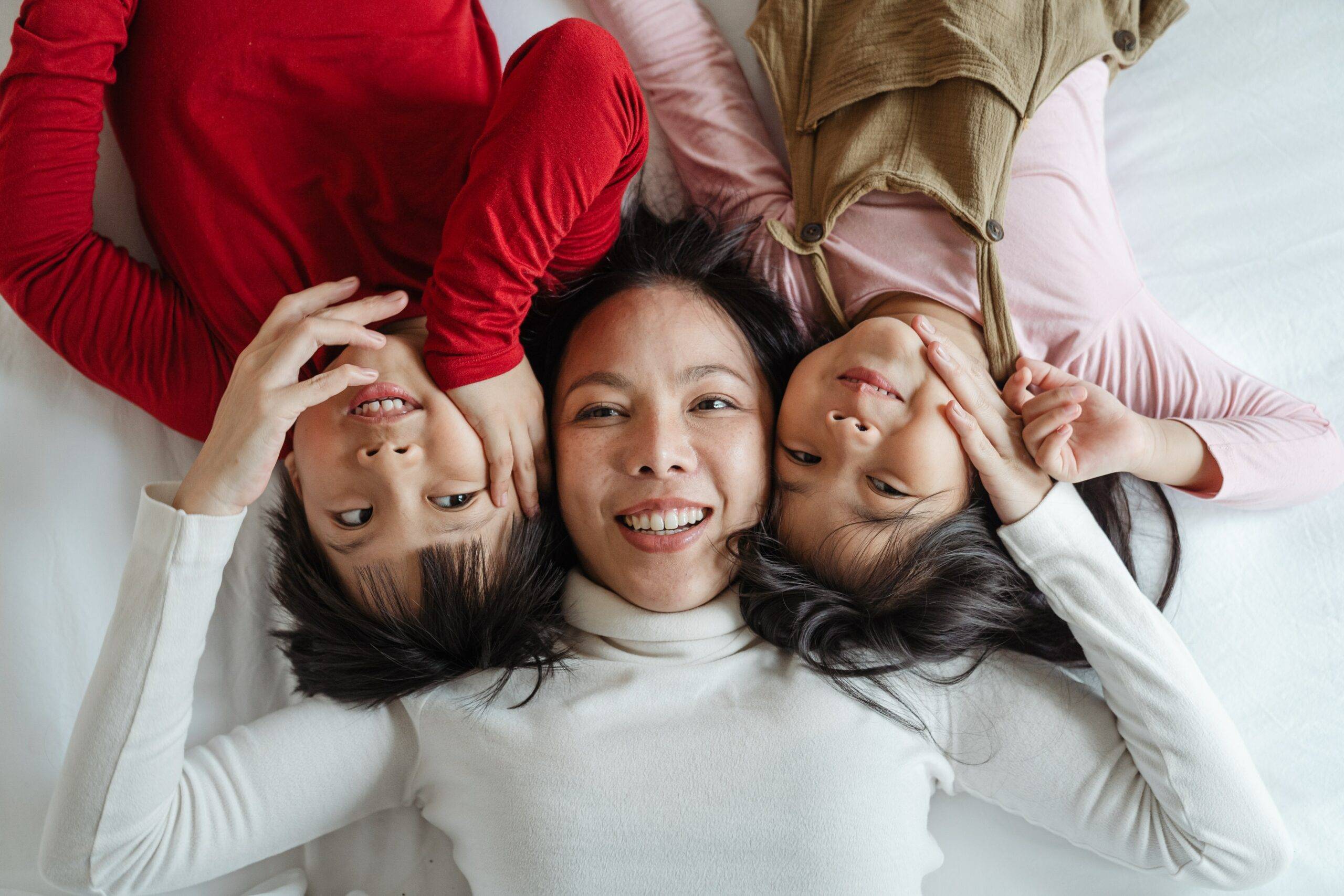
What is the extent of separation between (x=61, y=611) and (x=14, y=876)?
0.36 m

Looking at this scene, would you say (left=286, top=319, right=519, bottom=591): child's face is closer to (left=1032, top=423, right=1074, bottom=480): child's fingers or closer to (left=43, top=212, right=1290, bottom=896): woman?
(left=43, top=212, right=1290, bottom=896): woman

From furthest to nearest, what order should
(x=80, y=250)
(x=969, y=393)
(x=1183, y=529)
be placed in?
(x=1183, y=529), (x=80, y=250), (x=969, y=393)

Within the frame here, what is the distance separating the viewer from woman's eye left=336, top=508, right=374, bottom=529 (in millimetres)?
1109

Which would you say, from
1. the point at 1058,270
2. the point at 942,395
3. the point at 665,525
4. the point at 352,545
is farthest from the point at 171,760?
the point at 1058,270

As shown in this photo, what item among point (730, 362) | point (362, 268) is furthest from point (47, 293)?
point (730, 362)

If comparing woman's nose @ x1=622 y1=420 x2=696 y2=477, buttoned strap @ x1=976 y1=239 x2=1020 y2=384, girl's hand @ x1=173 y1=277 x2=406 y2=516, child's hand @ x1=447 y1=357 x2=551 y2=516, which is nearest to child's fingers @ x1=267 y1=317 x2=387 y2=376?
girl's hand @ x1=173 y1=277 x2=406 y2=516

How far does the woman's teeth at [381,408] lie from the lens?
111cm

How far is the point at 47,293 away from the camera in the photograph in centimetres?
121

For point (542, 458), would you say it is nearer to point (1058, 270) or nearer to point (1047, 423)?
point (1047, 423)

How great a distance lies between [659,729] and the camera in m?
1.14

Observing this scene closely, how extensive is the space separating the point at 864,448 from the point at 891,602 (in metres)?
0.21

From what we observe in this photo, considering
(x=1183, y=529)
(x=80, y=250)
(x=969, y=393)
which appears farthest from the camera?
(x=1183, y=529)

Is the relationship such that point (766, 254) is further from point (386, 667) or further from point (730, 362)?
point (386, 667)

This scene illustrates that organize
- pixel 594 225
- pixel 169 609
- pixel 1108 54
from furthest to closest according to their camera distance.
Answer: pixel 1108 54 → pixel 594 225 → pixel 169 609
